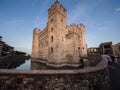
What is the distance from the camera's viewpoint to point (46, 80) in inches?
97.9

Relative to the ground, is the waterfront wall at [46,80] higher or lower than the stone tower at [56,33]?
lower

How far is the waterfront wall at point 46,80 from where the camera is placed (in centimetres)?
230

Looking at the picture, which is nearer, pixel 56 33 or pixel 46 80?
pixel 46 80

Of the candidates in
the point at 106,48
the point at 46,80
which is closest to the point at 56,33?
the point at 46,80

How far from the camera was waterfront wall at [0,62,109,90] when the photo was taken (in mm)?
2299

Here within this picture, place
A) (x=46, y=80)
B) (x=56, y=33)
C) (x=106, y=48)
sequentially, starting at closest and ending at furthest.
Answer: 1. (x=46, y=80)
2. (x=56, y=33)
3. (x=106, y=48)

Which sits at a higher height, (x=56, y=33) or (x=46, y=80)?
(x=56, y=33)

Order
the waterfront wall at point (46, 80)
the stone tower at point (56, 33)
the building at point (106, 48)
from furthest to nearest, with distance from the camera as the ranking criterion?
the building at point (106, 48) < the stone tower at point (56, 33) < the waterfront wall at point (46, 80)

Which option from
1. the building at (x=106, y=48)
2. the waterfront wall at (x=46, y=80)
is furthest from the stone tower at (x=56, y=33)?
the building at (x=106, y=48)

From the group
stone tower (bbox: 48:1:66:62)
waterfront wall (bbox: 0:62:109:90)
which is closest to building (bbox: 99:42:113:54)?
stone tower (bbox: 48:1:66:62)

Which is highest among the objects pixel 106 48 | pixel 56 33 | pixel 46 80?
pixel 56 33

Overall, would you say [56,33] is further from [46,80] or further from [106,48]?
[106,48]

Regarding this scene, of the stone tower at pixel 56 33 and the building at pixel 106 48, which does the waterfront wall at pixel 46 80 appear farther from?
the building at pixel 106 48

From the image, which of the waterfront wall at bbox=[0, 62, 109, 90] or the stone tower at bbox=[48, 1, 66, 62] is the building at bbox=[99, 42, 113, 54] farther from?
the waterfront wall at bbox=[0, 62, 109, 90]
